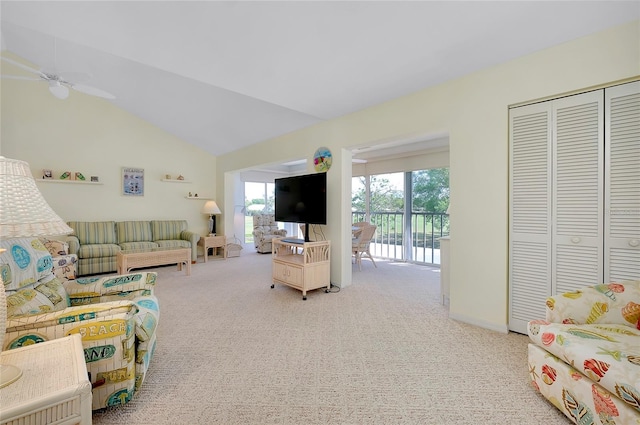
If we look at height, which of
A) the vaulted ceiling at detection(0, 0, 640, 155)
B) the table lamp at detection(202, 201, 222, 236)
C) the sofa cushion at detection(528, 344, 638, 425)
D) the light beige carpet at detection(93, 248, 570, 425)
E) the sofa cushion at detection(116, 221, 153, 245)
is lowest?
the light beige carpet at detection(93, 248, 570, 425)

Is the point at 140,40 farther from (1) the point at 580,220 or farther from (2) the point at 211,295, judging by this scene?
(1) the point at 580,220

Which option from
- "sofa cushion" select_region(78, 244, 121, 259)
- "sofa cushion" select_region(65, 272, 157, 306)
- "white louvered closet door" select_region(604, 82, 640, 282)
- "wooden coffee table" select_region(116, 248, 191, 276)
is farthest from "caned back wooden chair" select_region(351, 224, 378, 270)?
"sofa cushion" select_region(78, 244, 121, 259)

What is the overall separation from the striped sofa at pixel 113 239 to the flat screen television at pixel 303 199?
247 cm

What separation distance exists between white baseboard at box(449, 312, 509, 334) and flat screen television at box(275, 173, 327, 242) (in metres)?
1.85

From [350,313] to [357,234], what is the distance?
95.5 inches

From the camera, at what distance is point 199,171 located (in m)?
6.53

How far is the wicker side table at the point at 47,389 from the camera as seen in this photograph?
93 centimetres

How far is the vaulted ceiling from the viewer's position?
1.85 m

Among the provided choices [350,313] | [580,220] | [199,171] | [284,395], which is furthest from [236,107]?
[580,220]

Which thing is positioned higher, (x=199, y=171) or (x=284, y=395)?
(x=199, y=171)

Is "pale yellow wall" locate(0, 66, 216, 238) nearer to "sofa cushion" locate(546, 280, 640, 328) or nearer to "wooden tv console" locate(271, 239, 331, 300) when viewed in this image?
"wooden tv console" locate(271, 239, 331, 300)

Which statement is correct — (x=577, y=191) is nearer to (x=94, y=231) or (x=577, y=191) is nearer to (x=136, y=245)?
(x=136, y=245)

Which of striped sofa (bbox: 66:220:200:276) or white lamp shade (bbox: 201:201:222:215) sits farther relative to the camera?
white lamp shade (bbox: 201:201:222:215)

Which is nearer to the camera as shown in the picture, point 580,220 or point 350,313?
point 580,220
